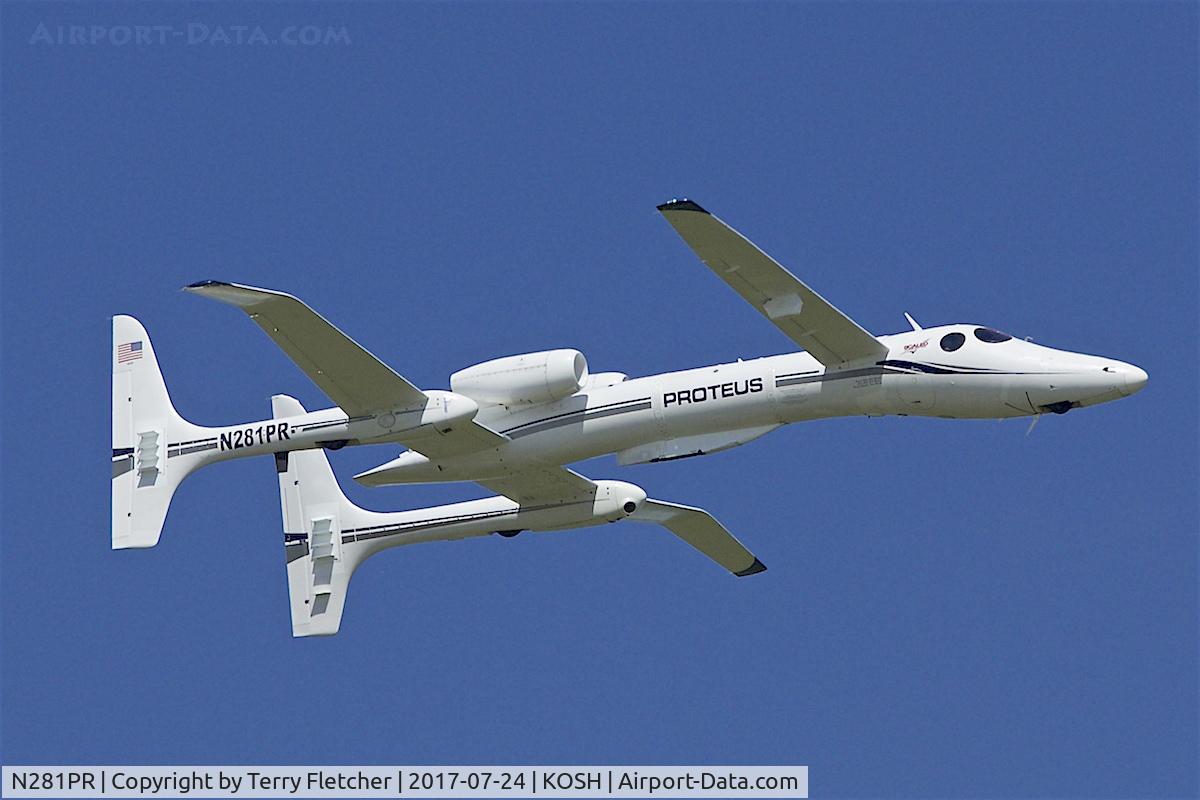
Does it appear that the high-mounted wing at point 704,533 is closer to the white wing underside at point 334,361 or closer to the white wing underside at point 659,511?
the white wing underside at point 659,511

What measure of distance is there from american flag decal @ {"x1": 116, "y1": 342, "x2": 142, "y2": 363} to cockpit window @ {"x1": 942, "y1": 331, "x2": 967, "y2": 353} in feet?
56.4

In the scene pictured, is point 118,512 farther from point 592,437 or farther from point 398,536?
point 592,437

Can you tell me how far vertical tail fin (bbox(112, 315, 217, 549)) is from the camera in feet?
165

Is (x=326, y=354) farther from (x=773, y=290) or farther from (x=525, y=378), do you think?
(x=773, y=290)

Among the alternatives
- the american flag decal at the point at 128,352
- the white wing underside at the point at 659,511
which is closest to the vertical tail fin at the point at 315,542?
the american flag decal at the point at 128,352

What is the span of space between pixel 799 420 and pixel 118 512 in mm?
13958

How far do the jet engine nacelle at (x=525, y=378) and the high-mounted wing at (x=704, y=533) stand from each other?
5622 millimetres

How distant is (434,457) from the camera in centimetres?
4800

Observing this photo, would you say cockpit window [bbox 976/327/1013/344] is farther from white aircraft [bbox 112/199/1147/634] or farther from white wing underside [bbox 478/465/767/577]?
white wing underside [bbox 478/465/767/577]

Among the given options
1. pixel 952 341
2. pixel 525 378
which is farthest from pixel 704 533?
pixel 952 341

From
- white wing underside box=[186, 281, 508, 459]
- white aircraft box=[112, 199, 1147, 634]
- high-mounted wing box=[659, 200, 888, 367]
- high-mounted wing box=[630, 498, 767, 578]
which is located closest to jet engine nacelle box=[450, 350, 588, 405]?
white aircraft box=[112, 199, 1147, 634]

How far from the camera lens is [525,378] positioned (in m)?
47.1

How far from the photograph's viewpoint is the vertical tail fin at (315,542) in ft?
174

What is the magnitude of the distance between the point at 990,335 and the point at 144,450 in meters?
17.1
